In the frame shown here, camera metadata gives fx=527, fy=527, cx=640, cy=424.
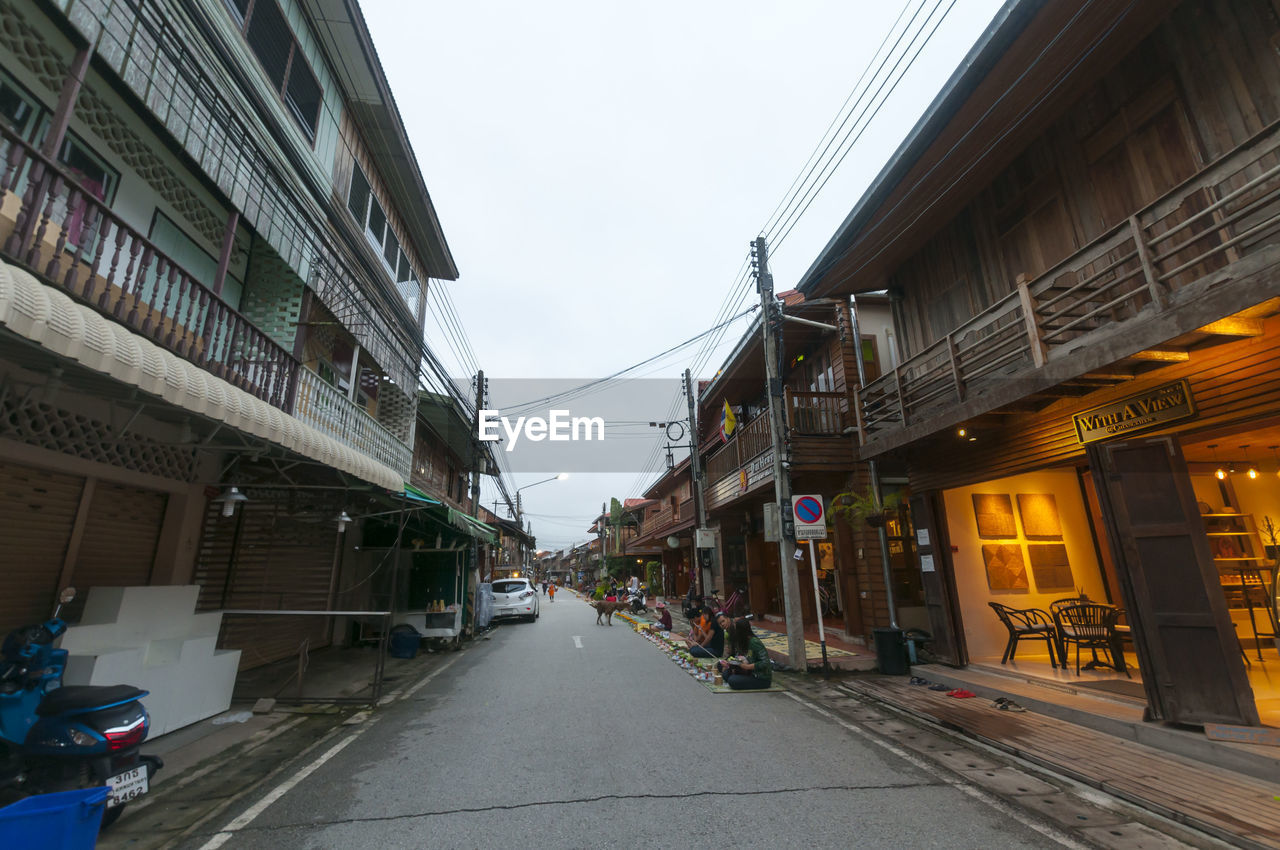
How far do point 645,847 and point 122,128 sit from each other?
9.25 metres

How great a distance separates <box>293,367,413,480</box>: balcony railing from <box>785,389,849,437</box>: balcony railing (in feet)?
30.0

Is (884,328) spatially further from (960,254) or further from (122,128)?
(122,128)

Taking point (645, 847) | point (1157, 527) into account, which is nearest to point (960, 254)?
point (1157, 527)

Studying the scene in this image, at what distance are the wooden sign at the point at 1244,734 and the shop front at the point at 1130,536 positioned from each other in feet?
0.38

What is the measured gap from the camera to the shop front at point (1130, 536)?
17.2ft

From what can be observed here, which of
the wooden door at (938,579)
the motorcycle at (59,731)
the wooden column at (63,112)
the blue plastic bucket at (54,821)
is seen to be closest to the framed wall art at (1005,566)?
the wooden door at (938,579)

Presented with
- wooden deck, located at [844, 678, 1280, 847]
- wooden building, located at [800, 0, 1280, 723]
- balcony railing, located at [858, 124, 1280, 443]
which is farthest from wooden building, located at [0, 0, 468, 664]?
wooden building, located at [800, 0, 1280, 723]

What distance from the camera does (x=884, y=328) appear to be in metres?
13.7

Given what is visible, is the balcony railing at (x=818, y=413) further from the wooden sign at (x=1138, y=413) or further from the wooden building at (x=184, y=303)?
the wooden building at (x=184, y=303)

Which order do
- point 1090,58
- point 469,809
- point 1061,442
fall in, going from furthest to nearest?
1. point 1061,442
2. point 1090,58
3. point 469,809

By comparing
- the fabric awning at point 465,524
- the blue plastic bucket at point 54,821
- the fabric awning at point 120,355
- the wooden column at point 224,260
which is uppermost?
the wooden column at point 224,260

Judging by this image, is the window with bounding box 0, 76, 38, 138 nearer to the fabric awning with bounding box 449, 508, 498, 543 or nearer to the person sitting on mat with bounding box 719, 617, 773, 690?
the fabric awning with bounding box 449, 508, 498, 543

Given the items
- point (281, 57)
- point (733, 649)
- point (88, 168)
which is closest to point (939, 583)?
point (733, 649)

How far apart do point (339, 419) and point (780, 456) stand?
8.34 meters
